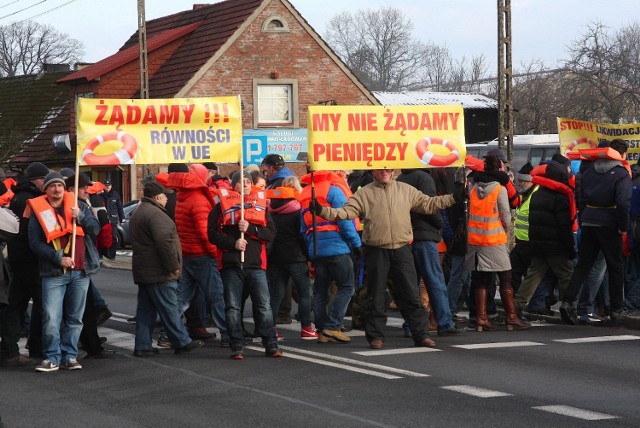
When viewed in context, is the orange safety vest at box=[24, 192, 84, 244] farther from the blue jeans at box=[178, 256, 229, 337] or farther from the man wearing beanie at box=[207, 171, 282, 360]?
the blue jeans at box=[178, 256, 229, 337]

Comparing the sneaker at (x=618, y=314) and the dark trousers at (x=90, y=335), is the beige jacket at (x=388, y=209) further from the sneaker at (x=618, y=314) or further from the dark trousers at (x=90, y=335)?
the sneaker at (x=618, y=314)

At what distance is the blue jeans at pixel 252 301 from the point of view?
→ 1220 cm

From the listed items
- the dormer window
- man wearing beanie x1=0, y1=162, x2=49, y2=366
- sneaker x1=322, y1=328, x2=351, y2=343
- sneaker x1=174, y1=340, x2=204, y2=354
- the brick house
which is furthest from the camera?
the dormer window

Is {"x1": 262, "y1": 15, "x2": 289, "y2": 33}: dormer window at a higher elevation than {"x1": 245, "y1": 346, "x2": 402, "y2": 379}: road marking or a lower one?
higher

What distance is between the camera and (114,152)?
12.4 metres

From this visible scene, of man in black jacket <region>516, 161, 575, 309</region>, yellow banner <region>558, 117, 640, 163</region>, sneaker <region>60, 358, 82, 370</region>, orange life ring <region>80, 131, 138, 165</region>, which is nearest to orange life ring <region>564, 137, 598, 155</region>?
yellow banner <region>558, 117, 640, 163</region>

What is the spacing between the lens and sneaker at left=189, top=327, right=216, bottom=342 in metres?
13.8

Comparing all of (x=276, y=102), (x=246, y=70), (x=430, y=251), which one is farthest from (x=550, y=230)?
(x=276, y=102)

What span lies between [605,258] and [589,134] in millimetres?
3802

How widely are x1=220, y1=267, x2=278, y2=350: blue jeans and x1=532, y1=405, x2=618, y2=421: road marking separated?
3614 millimetres

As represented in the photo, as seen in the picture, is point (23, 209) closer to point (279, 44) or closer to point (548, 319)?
point (548, 319)

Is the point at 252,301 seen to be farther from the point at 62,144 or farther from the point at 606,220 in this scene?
the point at 62,144

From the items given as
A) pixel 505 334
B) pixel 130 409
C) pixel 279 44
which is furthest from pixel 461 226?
pixel 279 44

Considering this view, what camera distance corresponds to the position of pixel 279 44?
140 ft
